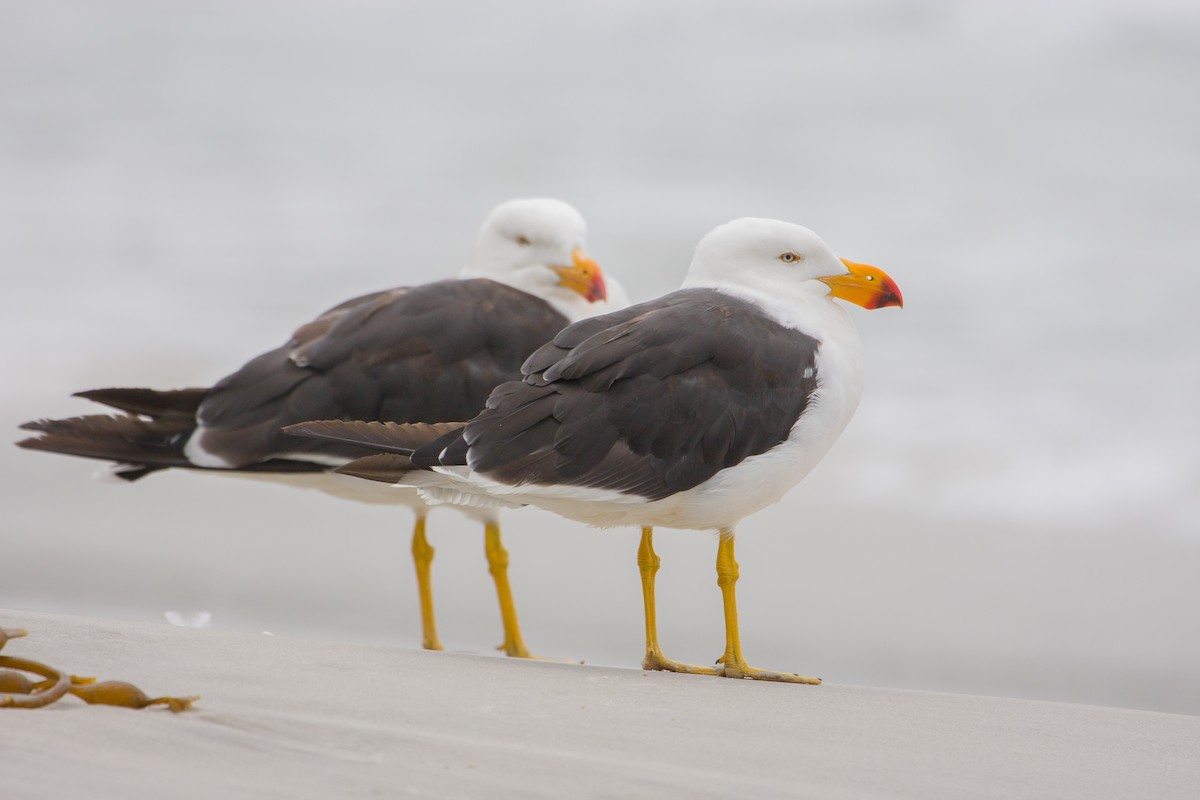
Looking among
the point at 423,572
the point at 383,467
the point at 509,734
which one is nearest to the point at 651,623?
the point at 383,467

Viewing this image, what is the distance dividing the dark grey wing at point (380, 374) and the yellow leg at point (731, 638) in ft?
5.88

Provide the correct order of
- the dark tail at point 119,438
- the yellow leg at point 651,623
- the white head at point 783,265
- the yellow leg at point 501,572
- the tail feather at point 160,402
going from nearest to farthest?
the yellow leg at point 651,623 → the white head at point 783,265 → the dark tail at point 119,438 → the tail feather at point 160,402 → the yellow leg at point 501,572

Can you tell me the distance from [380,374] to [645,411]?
7.16ft

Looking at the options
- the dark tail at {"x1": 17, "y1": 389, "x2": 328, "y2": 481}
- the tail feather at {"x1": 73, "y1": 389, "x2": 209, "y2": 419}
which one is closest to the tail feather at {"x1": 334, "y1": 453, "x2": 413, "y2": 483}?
the dark tail at {"x1": 17, "y1": 389, "x2": 328, "y2": 481}

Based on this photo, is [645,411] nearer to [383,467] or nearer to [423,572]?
[383,467]

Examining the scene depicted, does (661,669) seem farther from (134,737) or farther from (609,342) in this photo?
(134,737)

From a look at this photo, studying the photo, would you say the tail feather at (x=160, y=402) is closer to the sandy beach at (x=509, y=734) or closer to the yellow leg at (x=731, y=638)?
the sandy beach at (x=509, y=734)

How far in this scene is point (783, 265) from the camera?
537 cm

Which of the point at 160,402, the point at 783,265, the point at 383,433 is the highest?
the point at 783,265

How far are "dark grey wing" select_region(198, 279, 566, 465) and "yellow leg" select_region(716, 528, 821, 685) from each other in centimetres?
179

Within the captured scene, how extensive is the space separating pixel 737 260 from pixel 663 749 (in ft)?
8.49

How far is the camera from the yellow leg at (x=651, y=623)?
4.91 m

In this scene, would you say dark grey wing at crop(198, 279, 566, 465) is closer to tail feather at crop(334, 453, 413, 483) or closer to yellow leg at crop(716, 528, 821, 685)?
tail feather at crop(334, 453, 413, 483)

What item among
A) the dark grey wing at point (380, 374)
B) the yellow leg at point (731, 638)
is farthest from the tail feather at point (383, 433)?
the dark grey wing at point (380, 374)
